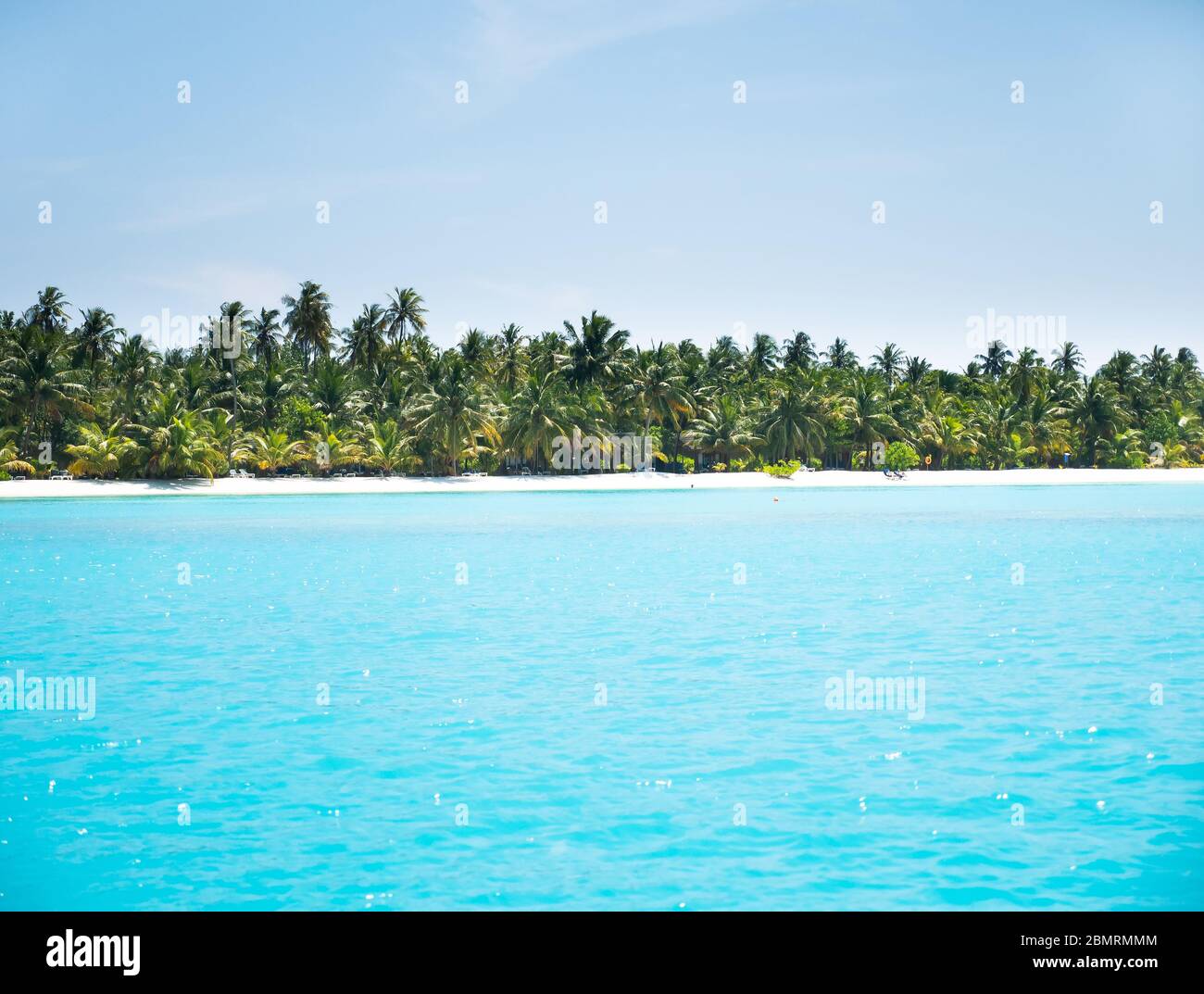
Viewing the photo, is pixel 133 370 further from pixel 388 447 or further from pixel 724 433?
pixel 724 433

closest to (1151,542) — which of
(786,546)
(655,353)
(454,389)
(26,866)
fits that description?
(786,546)

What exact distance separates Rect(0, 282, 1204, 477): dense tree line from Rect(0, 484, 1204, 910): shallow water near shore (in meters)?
47.0

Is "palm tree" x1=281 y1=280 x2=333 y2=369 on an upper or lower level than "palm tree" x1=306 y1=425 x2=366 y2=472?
upper

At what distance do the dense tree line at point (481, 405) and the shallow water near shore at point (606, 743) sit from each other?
154ft

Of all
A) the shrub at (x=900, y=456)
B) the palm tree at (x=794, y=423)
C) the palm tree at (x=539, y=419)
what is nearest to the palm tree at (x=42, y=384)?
the palm tree at (x=539, y=419)

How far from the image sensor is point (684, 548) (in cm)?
3080

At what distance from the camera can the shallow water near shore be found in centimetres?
738

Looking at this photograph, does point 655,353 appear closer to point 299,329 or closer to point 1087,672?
point 299,329

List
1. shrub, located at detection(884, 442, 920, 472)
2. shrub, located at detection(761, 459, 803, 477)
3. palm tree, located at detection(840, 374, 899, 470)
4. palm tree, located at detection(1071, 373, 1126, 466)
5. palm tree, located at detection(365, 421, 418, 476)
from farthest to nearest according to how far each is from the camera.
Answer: palm tree, located at detection(1071, 373, 1126, 466) < palm tree, located at detection(840, 374, 899, 470) < shrub, located at detection(884, 442, 920, 472) < shrub, located at detection(761, 459, 803, 477) < palm tree, located at detection(365, 421, 418, 476)

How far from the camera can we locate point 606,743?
416 inches

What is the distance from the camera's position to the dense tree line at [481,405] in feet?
225

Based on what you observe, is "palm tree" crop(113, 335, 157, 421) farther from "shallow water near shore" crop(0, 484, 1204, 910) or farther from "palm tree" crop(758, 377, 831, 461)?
"shallow water near shore" crop(0, 484, 1204, 910)

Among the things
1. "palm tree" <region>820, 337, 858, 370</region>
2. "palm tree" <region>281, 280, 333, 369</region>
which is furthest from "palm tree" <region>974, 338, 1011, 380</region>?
"palm tree" <region>281, 280, 333, 369</region>
